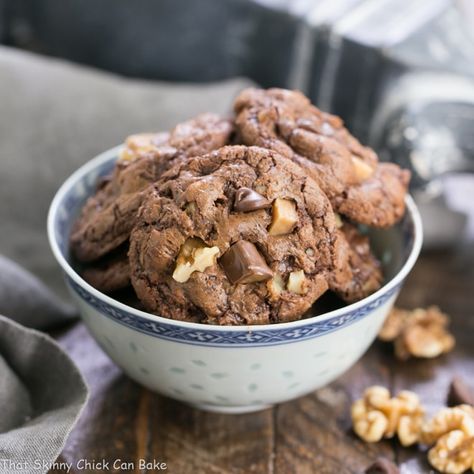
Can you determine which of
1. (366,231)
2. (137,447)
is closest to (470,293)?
(366,231)

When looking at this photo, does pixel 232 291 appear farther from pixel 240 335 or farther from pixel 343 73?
pixel 343 73

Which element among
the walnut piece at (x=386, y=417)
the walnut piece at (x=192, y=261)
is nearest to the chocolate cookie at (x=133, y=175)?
the walnut piece at (x=192, y=261)

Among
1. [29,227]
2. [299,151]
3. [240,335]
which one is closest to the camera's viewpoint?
[240,335]

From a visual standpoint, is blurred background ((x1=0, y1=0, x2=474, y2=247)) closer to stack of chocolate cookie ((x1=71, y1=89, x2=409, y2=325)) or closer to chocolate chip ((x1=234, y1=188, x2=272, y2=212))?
stack of chocolate cookie ((x1=71, y1=89, x2=409, y2=325))

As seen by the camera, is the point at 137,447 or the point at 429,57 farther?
the point at 429,57

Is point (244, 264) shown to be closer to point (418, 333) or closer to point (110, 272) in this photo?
point (110, 272)

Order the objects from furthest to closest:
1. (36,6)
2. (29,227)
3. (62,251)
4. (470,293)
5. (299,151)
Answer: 1. (36,6)
2. (29,227)
3. (470,293)
4. (62,251)
5. (299,151)

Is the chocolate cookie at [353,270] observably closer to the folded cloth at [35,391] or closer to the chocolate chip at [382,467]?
the chocolate chip at [382,467]

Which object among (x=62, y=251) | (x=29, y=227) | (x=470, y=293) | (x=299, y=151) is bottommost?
(x=29, y=227)
